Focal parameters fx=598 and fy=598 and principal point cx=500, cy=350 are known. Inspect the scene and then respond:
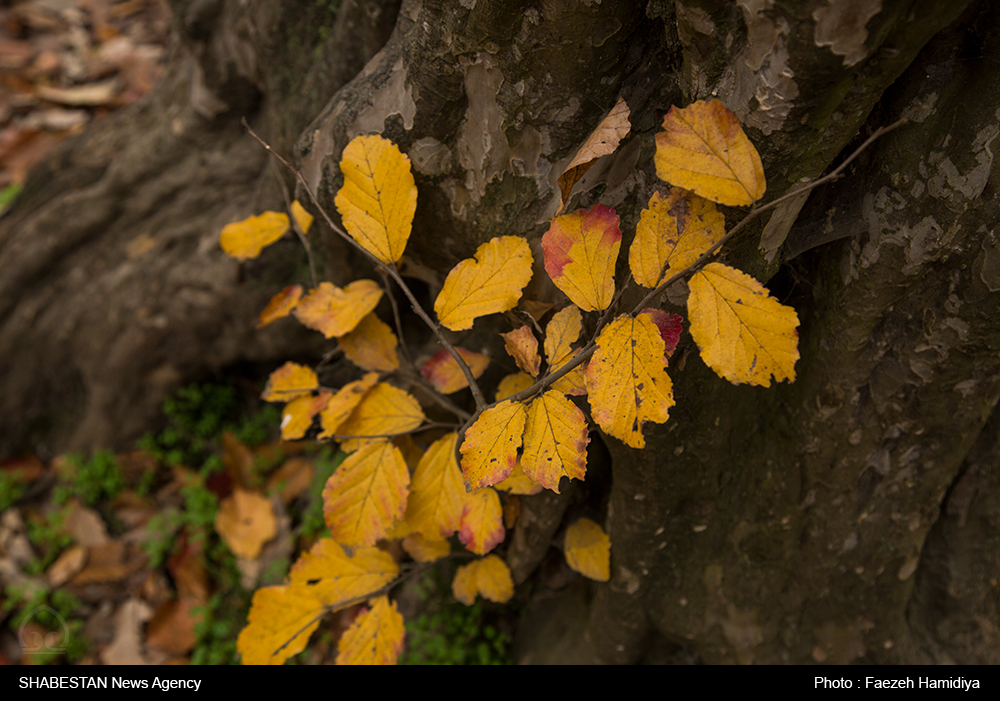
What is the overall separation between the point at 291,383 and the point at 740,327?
3.22 ft

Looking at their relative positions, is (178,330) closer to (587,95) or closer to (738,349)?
(587,95)

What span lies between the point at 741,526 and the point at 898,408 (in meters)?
0.40

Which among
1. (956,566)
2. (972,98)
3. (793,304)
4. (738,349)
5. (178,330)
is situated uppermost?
(972,98)

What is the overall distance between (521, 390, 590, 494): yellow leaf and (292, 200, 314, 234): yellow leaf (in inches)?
29.1

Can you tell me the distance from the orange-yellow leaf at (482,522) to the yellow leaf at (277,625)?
41 centimetres

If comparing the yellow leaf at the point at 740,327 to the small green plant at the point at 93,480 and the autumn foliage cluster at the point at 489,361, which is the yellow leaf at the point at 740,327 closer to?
the autumn foliage cluster at the point at 489,361

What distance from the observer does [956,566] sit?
1371 mm

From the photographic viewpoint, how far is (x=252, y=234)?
52.4 inches

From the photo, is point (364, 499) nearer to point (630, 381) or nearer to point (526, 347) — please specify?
point (526, 347)

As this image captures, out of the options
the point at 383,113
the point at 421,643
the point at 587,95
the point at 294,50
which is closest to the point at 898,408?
the point at 587,95

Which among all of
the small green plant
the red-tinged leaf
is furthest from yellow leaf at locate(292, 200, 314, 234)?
the small green plant
